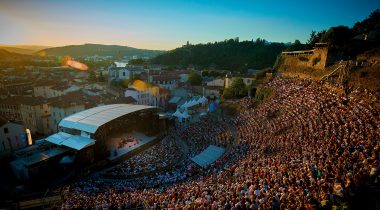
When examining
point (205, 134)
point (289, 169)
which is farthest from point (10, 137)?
point (289, 169)

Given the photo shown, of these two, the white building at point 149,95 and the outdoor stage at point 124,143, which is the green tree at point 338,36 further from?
the white building at point 149,95

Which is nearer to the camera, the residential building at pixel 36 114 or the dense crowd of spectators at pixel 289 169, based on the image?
the dense crowd of spectators at pixel 289 169

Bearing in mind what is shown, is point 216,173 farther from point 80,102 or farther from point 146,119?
point 80,102

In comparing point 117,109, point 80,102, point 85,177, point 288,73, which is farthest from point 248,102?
point 80,102

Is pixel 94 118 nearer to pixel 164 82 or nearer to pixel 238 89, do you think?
pixel 238 89

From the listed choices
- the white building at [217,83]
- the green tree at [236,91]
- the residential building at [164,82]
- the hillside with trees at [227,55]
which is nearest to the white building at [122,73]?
the residential building at [164,82]

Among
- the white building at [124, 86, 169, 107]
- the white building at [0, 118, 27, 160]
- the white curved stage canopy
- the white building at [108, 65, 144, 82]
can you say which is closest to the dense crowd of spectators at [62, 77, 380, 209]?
the white curved stage canopy
